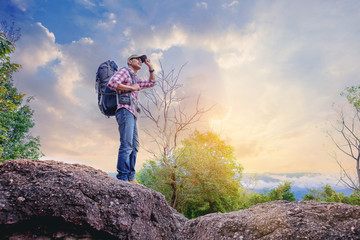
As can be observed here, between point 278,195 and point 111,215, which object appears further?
point 278,195

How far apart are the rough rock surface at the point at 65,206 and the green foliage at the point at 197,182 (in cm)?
604

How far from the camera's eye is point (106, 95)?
633cm

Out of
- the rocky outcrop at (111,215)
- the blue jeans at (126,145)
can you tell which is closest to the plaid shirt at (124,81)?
the blue jeans at (126,145)

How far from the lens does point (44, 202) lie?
9.41 feet

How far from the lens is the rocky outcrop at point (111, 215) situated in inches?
84.0

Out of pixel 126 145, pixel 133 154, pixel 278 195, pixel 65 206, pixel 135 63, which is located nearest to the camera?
pixel 65 206

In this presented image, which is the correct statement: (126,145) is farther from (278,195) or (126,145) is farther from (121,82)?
(278,195)

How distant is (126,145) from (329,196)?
947 cm

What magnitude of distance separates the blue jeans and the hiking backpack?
0.27 metres

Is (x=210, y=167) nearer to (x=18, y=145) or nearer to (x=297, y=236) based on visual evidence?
(x=297, y=236)

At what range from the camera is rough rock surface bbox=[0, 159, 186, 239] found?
9.29ft

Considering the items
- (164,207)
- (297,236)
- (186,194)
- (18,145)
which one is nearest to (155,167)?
(186,194)

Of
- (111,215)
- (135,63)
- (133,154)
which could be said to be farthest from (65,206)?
(135,63)

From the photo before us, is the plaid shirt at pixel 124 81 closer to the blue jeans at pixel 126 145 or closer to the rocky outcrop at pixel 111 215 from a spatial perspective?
the blue jeans at pixel 126 145
